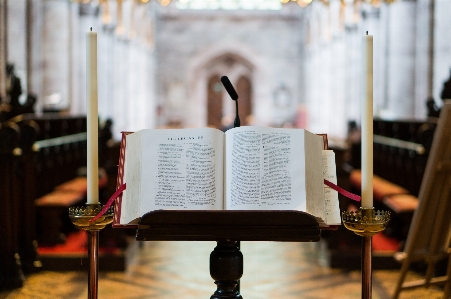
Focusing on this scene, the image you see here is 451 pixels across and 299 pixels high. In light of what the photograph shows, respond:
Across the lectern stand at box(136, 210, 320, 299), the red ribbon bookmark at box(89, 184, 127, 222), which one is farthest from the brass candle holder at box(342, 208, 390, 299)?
the red ribbon bookmark at box(89, 184, 127, 222)

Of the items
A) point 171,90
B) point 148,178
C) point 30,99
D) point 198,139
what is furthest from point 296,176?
point 171,90

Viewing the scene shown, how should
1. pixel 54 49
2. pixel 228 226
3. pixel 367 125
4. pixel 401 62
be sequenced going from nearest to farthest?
pixel 228 226 → pixel 367 125 → pixel 401 62 → pixel 54 49

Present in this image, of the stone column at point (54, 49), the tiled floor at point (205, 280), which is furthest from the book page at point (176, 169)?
the stone column at point (54, 49)

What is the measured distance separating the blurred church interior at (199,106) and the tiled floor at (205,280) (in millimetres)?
19

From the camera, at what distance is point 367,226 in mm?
1870

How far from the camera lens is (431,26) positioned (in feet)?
38.1

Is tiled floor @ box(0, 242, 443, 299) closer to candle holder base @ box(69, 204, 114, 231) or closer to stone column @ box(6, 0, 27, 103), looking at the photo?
candle holder base @ box(69, 204, 114, 231)

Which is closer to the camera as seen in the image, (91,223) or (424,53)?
(91,223)

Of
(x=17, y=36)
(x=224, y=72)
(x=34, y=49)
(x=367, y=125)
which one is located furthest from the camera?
(x=224, y=72)

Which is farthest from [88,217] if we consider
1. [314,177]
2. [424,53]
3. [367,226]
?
[424,53]

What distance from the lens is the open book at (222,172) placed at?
6.15ft

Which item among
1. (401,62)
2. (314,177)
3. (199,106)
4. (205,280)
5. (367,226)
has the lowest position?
(205,280)

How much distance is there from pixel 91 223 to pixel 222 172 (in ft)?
1.41

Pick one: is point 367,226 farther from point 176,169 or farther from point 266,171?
point 176,169
